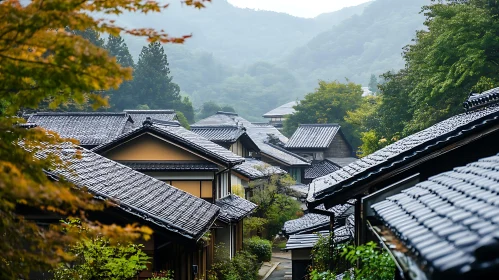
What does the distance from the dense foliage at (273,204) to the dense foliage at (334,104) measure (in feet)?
94.5

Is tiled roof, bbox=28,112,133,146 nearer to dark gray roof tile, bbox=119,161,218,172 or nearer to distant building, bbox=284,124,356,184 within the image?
dark gray roof tile, bbox=119,161,218,172

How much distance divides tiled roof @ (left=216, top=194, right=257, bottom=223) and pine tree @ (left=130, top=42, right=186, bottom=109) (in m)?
44.4

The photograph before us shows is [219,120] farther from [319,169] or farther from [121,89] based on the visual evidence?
[121,89]

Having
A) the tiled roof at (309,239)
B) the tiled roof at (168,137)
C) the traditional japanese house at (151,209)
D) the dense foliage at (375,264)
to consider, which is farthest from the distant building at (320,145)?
the dense foliage at (375,264)

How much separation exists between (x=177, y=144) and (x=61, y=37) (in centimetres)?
2117

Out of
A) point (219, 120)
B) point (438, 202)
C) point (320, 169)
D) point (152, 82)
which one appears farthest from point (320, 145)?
point (438, 202)

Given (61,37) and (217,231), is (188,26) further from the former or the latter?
(61,37)

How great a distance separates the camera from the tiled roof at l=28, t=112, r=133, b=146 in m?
43.0

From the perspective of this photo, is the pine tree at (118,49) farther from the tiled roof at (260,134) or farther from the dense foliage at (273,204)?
the dense foliage at (273,204)

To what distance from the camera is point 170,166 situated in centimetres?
2600

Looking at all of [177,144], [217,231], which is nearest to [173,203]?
[177,144]

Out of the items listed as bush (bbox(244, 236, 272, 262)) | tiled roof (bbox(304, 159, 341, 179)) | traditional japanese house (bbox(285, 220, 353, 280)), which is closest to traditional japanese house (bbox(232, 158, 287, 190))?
bush (bbox(244, 236, 272, 262))

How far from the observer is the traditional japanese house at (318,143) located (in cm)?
6169

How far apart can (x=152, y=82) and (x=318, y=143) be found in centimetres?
2515
